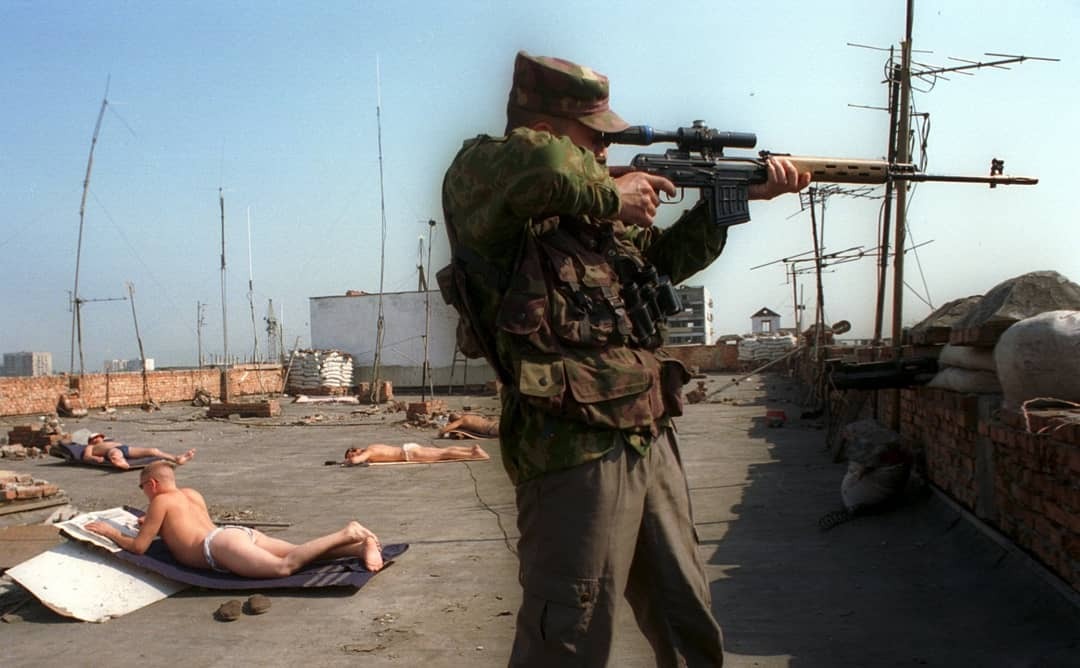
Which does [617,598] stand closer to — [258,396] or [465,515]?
[465,515]

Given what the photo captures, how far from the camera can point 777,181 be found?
8.21ft

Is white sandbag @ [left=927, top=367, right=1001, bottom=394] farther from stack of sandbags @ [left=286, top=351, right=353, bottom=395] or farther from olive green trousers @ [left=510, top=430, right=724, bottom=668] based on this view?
stack of sandbags @ [left=286, top=351, right=353, bottom=395]

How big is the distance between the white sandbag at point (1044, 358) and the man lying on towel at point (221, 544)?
3.43 m

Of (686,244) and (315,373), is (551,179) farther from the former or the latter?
(315,373)

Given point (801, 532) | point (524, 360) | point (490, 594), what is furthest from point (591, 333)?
point (801, 532)

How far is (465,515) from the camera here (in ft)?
22.9

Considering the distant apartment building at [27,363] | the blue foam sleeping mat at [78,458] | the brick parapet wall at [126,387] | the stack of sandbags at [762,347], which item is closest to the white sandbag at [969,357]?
the blue foam sleeping mat at [78,458]

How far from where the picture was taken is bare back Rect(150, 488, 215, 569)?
502 cm

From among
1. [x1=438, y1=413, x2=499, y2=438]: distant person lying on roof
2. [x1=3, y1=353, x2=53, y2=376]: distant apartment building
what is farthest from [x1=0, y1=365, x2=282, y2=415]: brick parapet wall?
[x1=3, y1=353, x2=53, y2=376]: distant apartment building

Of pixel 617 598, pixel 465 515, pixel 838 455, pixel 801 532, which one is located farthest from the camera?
pixel 838 455

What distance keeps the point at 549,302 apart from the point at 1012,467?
3.04 m

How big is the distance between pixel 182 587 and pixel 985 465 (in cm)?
437

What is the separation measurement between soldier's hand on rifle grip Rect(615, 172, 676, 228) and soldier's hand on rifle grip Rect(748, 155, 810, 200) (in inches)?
A: 17.1

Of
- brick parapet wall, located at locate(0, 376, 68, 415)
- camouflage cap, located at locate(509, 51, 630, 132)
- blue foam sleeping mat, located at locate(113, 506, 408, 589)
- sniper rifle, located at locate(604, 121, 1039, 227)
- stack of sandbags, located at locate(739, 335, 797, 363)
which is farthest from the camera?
stack of sandbags, located at locate(739, 335, 797, 363)
